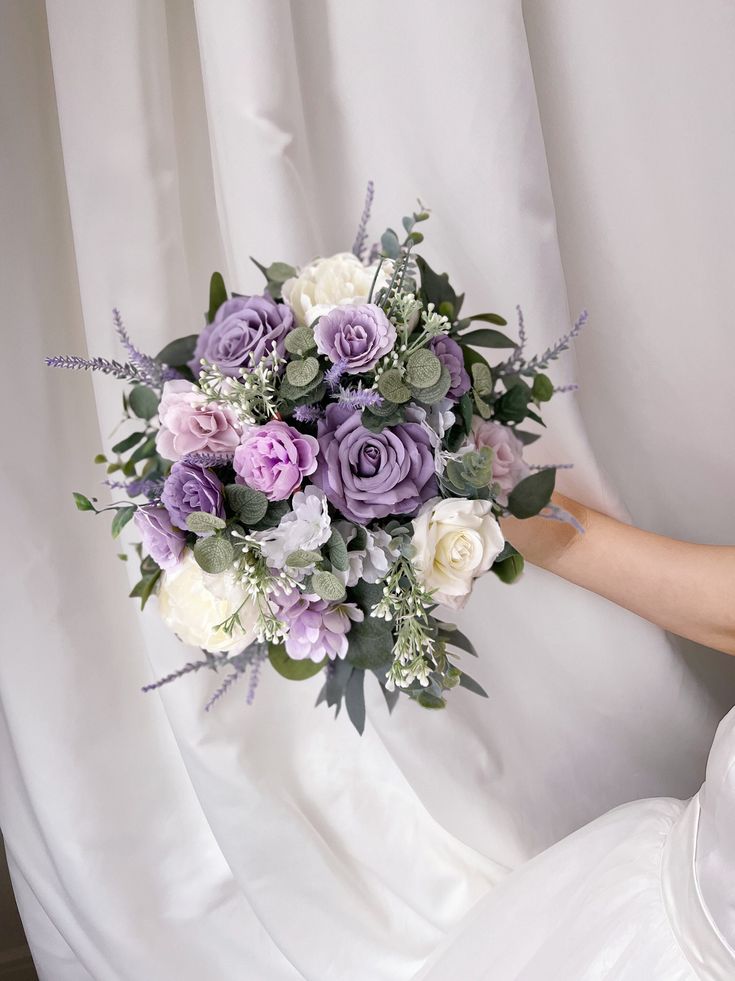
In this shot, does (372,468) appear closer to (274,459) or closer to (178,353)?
(274,459)

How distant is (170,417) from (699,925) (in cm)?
68

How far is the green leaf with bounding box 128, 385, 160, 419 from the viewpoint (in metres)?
0.87

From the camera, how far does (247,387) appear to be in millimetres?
774

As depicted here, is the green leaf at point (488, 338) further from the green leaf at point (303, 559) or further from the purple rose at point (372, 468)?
the green leaf at point (303, 559)

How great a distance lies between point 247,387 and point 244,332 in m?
0.05

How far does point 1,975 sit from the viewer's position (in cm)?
146

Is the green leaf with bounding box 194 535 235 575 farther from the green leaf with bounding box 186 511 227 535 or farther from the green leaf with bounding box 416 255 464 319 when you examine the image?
the green leaf with bounding box 416 255 464 319

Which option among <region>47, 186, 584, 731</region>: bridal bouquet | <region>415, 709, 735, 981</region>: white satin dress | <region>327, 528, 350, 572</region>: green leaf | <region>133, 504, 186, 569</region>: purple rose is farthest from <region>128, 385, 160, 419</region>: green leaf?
<region>415, 709, 735, 981</region>: white satin dress

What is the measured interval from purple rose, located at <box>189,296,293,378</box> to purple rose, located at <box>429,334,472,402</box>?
14 cm

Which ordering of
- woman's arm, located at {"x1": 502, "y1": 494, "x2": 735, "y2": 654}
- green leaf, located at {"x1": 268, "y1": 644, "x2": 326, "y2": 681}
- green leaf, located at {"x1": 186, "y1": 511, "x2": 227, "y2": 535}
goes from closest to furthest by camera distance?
green leaf, located at {"x1": 186, "y1": 511, "x2": 227, "y2": 535} < green leaf, located at {"x1": 268, "y1": 644, "x2": 326, "y2": 681} < woman's arm, located at {"x1": 502, "y1": 494, "x2": 735, "y2": 654}

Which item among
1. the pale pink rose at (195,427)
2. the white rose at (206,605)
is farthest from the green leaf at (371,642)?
the pale pink rose at (195,427)

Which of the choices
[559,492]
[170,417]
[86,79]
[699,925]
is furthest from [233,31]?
[699,925]

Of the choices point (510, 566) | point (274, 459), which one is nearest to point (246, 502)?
point (274, 459)

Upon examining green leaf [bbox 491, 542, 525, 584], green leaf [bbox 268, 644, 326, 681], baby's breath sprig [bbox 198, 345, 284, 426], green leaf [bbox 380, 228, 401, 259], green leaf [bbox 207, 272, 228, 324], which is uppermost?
green leaf [bbox 380, 228, 401, 259]
